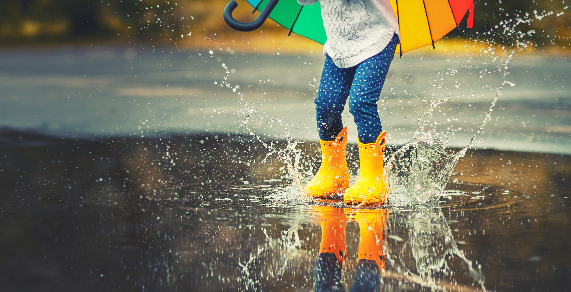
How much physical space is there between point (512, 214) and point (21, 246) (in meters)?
2.62

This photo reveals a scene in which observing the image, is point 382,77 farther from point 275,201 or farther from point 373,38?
point 275,201

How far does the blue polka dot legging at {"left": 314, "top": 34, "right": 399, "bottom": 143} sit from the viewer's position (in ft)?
15.1

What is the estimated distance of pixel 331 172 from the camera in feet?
16.6

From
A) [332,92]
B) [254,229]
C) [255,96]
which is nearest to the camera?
[254,229]

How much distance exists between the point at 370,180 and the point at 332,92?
59 cm

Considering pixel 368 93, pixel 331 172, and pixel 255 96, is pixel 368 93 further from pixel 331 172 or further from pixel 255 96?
pixel 255 96

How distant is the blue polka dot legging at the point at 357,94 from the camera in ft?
15.1

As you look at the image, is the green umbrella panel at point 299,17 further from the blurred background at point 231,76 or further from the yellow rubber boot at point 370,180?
the blurred background at point 231,76

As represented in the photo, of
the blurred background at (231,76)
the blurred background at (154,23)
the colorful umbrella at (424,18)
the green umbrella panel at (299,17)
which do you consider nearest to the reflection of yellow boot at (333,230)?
the colorful umbrella at (424,18)

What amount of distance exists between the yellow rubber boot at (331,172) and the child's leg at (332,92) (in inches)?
6.7

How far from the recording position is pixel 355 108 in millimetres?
4641

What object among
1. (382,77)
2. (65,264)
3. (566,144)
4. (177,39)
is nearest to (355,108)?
(382,77)

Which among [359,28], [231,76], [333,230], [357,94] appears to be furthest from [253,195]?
[231,76]

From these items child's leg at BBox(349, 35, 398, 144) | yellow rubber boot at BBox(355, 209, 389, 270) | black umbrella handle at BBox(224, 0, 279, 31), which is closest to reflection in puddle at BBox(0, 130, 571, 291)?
yellow rubber boot at BBox(355, 209, 389, 270)
